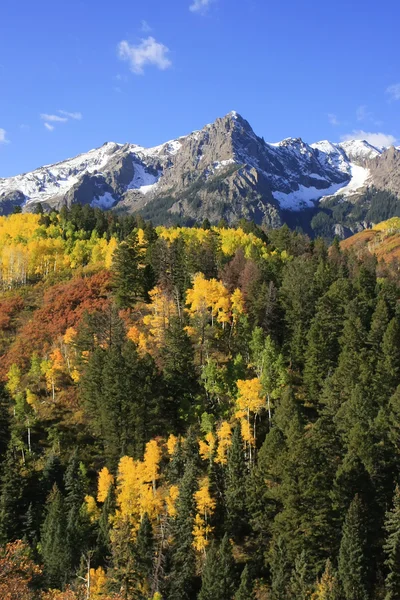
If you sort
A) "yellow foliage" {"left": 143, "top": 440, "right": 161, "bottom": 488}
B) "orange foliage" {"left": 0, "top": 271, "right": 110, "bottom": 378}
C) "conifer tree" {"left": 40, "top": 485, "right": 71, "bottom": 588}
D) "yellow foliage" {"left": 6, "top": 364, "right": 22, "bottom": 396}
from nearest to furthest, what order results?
"conifer tree" {"left": 40, "top": 485, "right": 71, "bottom": 588}, "yellow foliage" {"left": 143, "top": 440, "right": 161, "bottom": 488}, "yellow foliage" {"left": 6, "top": 364, "right": 22, "bottom": 396}, "orange foliage" {"left": 0, "top": 271, "right": 110, "bottom": 378}

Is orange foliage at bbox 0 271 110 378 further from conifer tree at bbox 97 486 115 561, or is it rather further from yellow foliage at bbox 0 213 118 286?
conifer tree at bbox 97 486 115 561

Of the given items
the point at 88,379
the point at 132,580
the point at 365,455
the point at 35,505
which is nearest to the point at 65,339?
the point at 88,379

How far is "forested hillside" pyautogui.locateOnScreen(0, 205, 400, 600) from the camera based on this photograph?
137ft

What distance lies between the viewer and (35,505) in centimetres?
5441

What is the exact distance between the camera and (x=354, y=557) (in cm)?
3944

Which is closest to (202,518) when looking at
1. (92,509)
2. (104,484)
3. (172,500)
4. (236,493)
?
(172,500)

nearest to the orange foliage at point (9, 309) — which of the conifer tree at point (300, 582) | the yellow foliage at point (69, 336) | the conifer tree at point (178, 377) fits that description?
the yellow foliage at point (69, 336)

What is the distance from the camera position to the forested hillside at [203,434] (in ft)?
137

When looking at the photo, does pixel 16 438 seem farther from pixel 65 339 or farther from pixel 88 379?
pixel 65 339

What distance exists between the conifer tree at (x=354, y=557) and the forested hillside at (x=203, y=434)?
143 millimetres

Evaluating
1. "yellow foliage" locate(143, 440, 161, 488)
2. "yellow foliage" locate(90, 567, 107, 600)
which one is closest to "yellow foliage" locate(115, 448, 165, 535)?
"yellow foliage" locate(143, 440, 161, 488)

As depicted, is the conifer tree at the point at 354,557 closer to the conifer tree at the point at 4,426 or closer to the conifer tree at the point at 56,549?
the conifer tree at the point at 56,549

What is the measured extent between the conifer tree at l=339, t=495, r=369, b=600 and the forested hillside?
0.14 meters

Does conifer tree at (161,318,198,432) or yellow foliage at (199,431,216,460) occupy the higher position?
conifer tree at (161,318,198,432)
